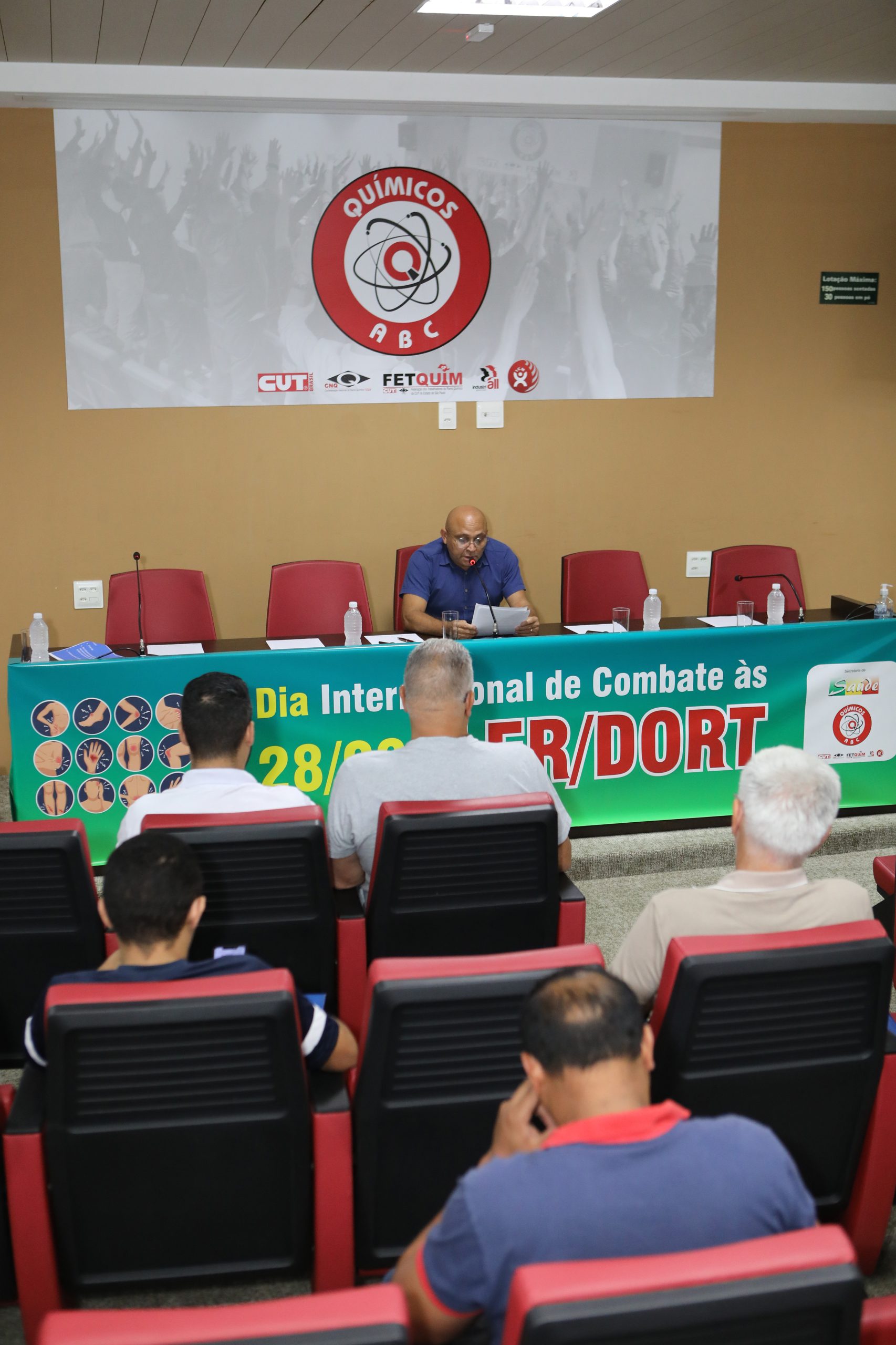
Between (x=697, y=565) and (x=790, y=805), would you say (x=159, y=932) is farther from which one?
(x=697, y=565)

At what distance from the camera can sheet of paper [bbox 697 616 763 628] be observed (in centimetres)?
442

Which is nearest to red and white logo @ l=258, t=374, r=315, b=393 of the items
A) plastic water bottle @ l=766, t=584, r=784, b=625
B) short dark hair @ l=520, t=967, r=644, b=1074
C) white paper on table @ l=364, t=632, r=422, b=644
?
white paper on table @ l=364, t=632, r=422, b=644

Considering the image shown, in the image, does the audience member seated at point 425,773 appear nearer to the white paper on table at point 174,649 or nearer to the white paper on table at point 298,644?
the white paper on table at point 298,644

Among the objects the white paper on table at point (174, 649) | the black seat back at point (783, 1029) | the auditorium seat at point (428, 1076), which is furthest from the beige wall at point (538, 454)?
the black seat back at point (783, 1029)

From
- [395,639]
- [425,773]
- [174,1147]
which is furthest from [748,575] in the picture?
[174,1147]

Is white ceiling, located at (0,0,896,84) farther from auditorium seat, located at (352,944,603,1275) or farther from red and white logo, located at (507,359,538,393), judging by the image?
auditorium seat, located at (352,944,603,1275)

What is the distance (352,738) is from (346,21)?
279 centimetres

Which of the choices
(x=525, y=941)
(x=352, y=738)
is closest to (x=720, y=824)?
(x=352, y=738)

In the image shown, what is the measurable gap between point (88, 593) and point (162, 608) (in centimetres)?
87

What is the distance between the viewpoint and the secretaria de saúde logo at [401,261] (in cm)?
546

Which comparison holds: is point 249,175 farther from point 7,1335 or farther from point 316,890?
point 7,1335

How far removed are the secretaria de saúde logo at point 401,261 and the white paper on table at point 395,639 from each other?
6.12ft

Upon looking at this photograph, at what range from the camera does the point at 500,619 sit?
13.6 feet

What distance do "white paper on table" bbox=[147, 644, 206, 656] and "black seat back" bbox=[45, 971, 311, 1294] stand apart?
7.68 ft
